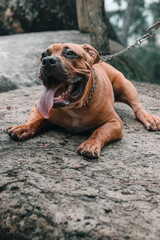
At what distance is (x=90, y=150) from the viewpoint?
2750 mm

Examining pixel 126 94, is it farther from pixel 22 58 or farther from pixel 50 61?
pixel 22 58

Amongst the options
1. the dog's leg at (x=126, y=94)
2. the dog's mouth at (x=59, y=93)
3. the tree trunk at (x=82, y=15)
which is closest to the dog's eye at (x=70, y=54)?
the dog's mouth at (x=59, y=93)

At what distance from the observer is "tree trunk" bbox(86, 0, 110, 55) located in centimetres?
614

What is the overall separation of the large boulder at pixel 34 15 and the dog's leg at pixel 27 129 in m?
7.30

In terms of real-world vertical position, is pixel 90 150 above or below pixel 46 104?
below

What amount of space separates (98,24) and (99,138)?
3.93 m

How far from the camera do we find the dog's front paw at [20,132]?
119 inches

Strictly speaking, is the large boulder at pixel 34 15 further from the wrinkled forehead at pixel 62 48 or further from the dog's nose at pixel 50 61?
the dog's nose at pixel 50 61

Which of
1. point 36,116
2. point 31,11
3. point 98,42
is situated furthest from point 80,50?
point 31,11

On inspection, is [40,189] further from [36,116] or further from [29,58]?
[29,58]

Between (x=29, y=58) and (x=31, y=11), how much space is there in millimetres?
3680

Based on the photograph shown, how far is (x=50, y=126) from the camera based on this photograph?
354 cm

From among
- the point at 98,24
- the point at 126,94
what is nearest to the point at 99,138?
the point at 126,94

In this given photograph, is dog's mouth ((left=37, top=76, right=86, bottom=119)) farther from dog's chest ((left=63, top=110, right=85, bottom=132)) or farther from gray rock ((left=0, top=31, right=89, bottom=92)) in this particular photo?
gray rock ((left=0, top=31, right=89, bottom=92))
